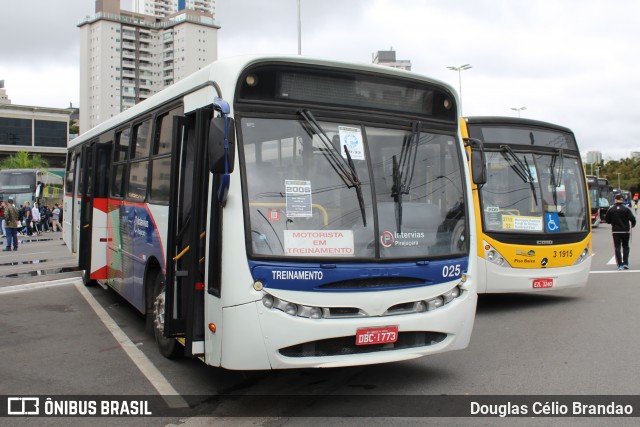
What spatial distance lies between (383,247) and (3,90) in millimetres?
167091

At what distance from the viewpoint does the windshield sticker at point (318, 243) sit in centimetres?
537

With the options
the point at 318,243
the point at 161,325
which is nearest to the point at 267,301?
the point at 318,243

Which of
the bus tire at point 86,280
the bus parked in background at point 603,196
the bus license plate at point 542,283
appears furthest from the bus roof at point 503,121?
the bus parked in background at point 603,196

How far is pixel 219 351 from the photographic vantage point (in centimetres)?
539

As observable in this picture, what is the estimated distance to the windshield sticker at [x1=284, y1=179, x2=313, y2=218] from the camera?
5.44m

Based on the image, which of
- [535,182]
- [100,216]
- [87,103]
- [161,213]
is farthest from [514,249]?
[87,103]

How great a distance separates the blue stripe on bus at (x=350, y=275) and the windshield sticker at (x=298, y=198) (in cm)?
42


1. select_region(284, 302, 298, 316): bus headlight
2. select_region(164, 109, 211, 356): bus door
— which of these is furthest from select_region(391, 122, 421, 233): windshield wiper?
select_region(164, 109, 211, 356): bus door

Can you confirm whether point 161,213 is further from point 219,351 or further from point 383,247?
point 383,247

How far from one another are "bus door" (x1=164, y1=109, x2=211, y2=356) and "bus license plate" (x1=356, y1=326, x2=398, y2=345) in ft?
4.41

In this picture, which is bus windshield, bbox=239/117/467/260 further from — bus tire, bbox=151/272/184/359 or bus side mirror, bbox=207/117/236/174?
bus tire, bbox=151/272/184/359

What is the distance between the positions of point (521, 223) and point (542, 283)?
988 mm

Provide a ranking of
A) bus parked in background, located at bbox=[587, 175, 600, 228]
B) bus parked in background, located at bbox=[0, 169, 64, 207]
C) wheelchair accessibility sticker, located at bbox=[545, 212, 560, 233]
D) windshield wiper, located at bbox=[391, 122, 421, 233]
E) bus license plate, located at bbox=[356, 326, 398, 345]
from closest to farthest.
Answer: bus license plate, located at bbox=[356, 326, 398, 345]
windshield wiper, located at bbox=[391, 122, 421, 233]
wheelchair accessibility sticker, located at bbox=[545, 212, 560, 233]
bus parked in background, located at bbox=[587, 175, 600, 228]
bus parked in background, located at bbox=[0, 169, 64, 207]

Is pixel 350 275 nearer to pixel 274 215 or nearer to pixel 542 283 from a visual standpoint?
pixel 274 215
